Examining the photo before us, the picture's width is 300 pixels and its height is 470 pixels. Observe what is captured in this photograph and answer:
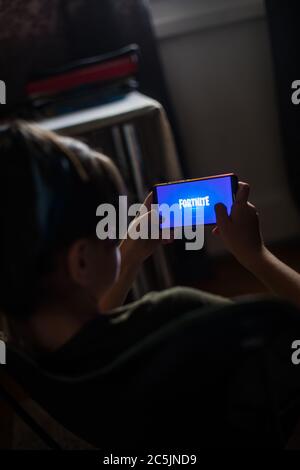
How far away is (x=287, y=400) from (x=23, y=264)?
1.07 ft

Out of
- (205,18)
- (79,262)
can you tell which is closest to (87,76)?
(205,18)

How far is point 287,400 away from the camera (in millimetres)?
564

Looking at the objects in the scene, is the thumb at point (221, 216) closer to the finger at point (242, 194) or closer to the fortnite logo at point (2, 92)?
the finger at point (242, 194)

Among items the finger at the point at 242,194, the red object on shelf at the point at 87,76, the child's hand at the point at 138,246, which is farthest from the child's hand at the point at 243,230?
the red object on shelf at the point at 87,76

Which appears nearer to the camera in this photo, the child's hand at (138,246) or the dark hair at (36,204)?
the dark hair at (36,204)

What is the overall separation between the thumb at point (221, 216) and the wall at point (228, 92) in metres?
1.31

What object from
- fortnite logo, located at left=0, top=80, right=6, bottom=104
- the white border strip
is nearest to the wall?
the white border strip

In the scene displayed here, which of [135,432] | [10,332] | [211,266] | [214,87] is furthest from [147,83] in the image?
[135,432]

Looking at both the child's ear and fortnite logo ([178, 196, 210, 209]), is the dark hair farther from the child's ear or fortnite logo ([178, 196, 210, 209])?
fortnite logo ([178, 196, 210, 209])

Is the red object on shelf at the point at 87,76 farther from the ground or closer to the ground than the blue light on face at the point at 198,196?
farther from the ground

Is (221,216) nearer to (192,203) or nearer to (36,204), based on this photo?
(192,203)

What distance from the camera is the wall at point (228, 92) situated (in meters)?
1.83
